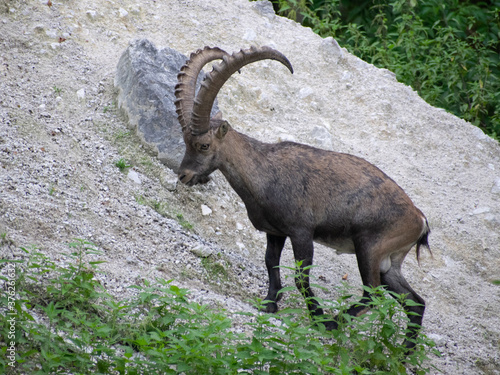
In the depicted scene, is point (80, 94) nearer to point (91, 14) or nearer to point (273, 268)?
point (91, 14)

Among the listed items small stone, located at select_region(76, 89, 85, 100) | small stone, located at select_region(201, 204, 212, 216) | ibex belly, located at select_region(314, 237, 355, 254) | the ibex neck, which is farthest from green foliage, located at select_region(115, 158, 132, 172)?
ibex belly, located at select_region(314, 237, 355, 254)

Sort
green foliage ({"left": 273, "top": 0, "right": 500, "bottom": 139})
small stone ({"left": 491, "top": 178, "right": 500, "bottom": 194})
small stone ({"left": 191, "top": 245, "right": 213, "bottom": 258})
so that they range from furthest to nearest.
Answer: green foliage ({"left": 273, "top": 0, "right": 500, "bottom": 139}) → small stone ({"left": 491, "top": 178, "right": 500, "bottom": 194}) → small stone ({"left": 191, "top": 245, "right": 213, "bottom": 258})

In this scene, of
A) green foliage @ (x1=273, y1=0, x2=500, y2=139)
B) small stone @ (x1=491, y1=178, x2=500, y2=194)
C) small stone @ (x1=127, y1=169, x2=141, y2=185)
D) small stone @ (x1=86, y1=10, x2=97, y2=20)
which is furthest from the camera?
green foliage @ (x1=273, y1=0, x2=500, y2=139)

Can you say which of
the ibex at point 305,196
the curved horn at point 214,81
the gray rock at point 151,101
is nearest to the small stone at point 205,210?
the gray rock at point 151,101

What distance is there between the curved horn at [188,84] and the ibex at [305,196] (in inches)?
0.5

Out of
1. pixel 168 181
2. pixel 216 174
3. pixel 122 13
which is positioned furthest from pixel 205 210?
pixel 122 13

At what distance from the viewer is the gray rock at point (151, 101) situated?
27.0ft

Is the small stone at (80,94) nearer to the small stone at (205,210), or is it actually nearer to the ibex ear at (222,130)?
the small stone at (205,210)

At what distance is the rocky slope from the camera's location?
6.88 m

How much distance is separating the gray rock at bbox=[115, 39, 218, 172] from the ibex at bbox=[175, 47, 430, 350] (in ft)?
4.56

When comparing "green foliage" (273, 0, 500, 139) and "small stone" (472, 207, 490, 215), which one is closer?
"small stone" (472, 207, 490, 215)

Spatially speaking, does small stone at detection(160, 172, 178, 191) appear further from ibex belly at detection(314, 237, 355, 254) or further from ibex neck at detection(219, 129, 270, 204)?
ibex belly at detection(314, 237, 355, 254)

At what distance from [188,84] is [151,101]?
Result: 4.98 ft

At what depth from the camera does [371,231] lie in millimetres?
6742
